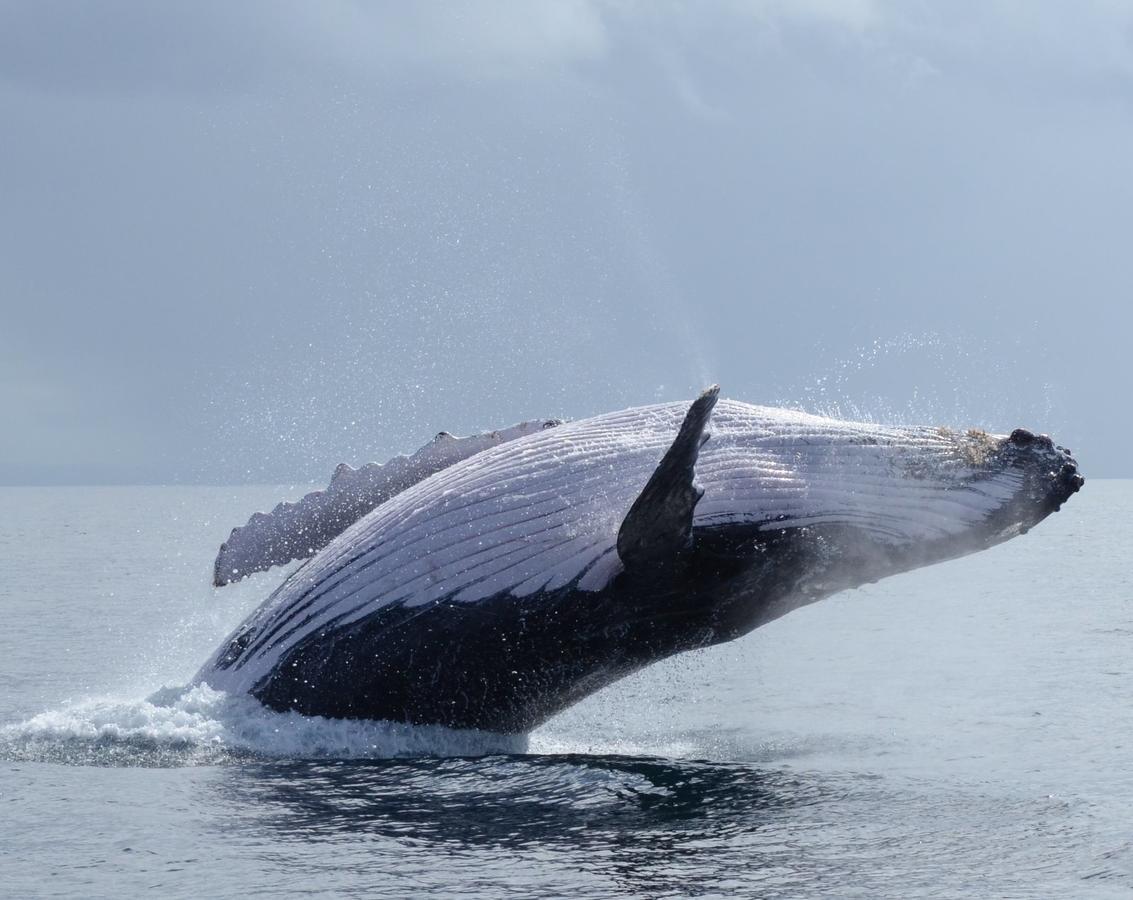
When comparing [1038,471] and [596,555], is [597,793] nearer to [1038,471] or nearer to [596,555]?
[596,555]

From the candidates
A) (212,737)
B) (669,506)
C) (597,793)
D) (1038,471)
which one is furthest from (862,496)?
(212,737)

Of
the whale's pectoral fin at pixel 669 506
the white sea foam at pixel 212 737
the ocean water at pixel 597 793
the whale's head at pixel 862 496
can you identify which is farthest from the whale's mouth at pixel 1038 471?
the white sea foam at pixel 212 737

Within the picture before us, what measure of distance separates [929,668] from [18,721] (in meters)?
13.3

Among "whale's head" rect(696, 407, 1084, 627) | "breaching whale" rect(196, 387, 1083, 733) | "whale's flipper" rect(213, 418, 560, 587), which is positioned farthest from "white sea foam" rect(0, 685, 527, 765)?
"whale's head" rect(696, 407, 1084, 627)

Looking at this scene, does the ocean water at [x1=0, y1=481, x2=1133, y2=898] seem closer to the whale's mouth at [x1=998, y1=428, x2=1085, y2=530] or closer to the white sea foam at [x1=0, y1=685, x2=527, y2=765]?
the white sea foam at [x1=0, y1=685, x2=527, y2=765]

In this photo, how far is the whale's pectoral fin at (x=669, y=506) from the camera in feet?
30.4

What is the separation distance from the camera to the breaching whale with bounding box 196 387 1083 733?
35.6ft

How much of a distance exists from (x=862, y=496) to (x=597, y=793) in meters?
3.10

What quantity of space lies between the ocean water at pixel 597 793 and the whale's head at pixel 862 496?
1715 mm

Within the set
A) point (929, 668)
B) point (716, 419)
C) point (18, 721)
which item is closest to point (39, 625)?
point (18, 721)

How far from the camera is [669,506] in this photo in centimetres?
964

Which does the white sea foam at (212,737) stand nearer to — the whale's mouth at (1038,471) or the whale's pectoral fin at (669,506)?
the whale's pectoral fin at (669,506)

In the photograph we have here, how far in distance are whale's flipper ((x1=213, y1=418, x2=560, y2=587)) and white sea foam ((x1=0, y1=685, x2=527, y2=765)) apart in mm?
1316

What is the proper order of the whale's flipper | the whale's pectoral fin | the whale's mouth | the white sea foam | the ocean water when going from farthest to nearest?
the whale's flipper < the white sea foam < the whale's mouth < the whale's pectoral fin < the ocean water
